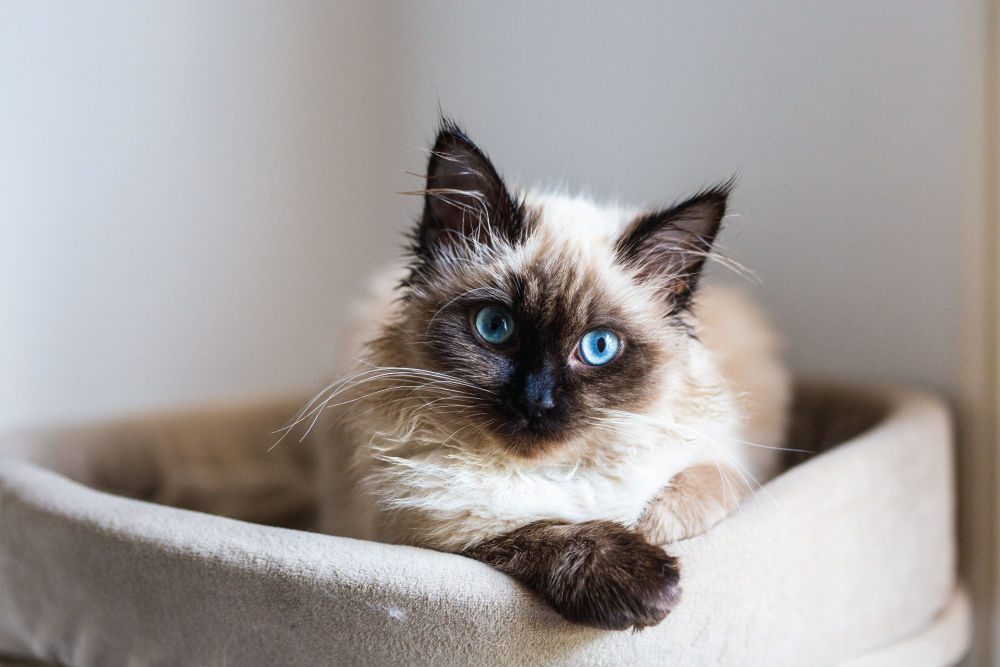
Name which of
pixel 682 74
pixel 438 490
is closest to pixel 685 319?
pixel 438 490

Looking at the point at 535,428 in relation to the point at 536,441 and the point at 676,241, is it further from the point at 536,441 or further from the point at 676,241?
the point at 676,241

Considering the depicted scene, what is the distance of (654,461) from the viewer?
1.09 metres

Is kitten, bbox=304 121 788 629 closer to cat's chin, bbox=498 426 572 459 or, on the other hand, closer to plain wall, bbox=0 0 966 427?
cat's chin, bbox=498 426 572 459

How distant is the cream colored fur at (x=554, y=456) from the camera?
1025mm

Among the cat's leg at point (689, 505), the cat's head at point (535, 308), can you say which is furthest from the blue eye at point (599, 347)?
the cat's leg at point (689, 505)

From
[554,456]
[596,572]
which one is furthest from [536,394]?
[596,572]

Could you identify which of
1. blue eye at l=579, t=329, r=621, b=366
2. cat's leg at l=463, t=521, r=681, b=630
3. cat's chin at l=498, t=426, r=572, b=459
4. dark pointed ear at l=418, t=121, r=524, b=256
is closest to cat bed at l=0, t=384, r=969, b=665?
cat's leg at l=463, t=521, r=681, b=630

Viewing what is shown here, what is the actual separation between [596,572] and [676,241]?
1.63ft

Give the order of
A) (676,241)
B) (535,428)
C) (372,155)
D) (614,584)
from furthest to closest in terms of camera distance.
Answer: (372,155)
(676,241)
(535,428)
(614,584)

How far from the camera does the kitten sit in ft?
3.23

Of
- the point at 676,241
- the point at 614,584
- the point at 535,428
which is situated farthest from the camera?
the point at 676,241

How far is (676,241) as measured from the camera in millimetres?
1118

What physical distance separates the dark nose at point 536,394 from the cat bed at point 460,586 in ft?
0.68

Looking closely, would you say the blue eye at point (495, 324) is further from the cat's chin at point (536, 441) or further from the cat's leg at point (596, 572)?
the cat's leg at point (596, 572)
